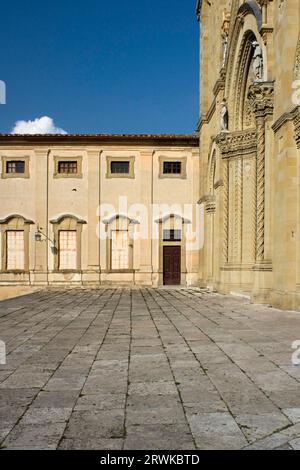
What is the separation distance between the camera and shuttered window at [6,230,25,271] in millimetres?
27984

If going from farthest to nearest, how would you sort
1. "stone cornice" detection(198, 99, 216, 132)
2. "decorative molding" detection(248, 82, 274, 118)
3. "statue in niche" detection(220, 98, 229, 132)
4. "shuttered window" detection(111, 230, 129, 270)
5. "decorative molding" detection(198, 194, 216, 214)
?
"shuttered window" detection(111, 230, 129, 270), "decorative molding" detection(198, 194, 216, 214), "stone cornice" detection(198, 99, 216, 132), "statue in niche" detection(220, 98, 229, 132), "decorative molding" detection(248, 82, 274, 118)

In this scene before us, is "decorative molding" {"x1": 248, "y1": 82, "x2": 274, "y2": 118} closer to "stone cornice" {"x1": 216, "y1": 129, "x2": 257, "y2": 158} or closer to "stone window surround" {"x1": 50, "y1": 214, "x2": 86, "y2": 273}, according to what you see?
"stone cornice" {"x1": 216, "y1": 129, "x2": 257, "y2": 158}

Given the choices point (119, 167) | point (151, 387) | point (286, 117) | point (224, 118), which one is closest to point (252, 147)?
point (224, 118)

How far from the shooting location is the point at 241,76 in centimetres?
1814

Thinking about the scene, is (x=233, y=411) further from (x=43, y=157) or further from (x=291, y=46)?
(x=43, y=157)

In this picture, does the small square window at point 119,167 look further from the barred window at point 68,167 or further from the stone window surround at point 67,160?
the barred window at point 68,167

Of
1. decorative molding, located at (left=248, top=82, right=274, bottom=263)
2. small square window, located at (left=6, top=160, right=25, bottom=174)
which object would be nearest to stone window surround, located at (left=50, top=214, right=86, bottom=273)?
small square window, located at (left=6, top=160, right=25, bottom=174)

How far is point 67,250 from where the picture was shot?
28062 millimetres

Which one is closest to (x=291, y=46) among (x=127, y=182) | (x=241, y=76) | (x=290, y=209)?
(x=290, y=209)

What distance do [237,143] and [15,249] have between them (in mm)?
15877

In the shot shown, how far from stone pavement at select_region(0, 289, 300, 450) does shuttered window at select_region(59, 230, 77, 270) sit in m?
19.0

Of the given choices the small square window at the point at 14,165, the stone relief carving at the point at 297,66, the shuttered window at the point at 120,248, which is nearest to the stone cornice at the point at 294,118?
the stone relief carving at the point at 297,66

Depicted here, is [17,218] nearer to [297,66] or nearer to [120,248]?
[120,248]
